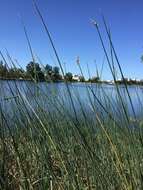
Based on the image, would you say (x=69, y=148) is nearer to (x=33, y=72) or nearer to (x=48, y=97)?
(x=33, y=72)

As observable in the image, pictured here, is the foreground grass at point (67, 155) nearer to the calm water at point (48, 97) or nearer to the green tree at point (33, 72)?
the calm water at point (48, 97)

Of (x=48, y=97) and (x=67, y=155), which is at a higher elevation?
(x=48, y=97)

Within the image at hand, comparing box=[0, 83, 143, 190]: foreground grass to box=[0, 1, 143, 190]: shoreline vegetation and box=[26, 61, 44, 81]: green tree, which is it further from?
box=[26, 61, 44, 81]: green tree

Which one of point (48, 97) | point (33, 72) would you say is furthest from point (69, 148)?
point (48, 97)

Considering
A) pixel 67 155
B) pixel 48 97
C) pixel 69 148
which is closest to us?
pixel 48 97

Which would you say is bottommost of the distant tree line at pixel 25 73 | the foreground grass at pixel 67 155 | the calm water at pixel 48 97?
the foreground grass at pixel 67 155

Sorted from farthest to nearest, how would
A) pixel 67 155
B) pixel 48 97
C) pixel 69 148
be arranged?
1. pixel 69 148
2. pixel 67 155
3. pixel 48 97

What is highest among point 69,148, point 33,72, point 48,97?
point 33,72

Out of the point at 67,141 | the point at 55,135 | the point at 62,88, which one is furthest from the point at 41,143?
the point at 62,88

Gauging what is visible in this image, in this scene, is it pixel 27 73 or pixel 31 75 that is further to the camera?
pixel 27 73

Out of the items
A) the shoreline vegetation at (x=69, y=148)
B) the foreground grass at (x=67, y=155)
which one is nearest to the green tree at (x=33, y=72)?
the shoreline vegetation at (x=69, y=148)

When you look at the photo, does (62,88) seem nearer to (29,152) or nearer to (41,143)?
(29,152)

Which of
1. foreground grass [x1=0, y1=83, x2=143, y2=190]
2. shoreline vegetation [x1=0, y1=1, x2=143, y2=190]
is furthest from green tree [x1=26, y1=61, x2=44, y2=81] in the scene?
foreground grass [x1=0, y1=83, x2=143, y2=190]

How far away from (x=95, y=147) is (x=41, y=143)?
47 cm
